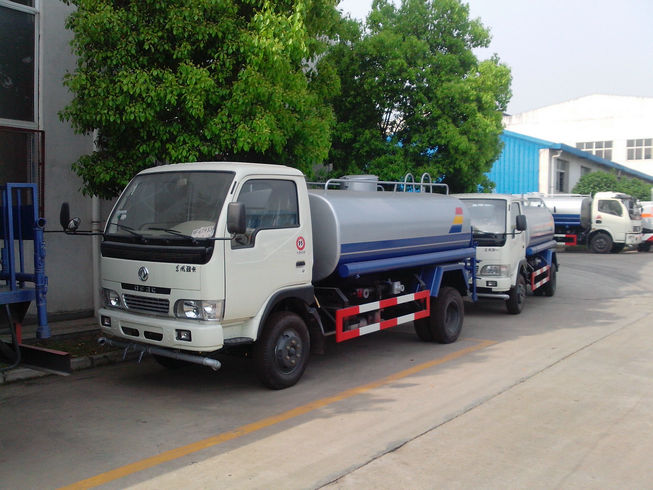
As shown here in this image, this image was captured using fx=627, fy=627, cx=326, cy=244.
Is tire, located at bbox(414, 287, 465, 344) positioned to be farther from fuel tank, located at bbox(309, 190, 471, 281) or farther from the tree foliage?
the tree foliage

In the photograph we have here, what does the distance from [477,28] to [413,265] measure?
1032 centimetres

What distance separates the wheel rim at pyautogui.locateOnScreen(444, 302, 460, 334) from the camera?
9059 mm

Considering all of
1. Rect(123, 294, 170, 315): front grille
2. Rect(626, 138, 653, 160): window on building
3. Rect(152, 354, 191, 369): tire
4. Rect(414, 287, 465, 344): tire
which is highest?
Rect(626, 138, 653, 160): window on building

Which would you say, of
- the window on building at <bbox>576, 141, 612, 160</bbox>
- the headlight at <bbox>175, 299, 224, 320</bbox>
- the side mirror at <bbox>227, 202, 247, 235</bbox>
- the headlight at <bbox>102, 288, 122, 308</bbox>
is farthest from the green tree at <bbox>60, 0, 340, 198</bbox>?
the window on building at <bbox>576, 141, 612, 160</bbox>

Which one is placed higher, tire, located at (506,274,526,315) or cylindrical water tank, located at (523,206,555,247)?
cylindrical water tank, located at (523,206,555,247)

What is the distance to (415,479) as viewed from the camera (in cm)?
433

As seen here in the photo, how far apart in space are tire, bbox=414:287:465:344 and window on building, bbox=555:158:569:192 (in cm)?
2687

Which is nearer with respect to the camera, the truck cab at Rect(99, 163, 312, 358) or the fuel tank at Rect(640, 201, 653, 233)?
the truck cab at Rect(99, 163, 312, 358)

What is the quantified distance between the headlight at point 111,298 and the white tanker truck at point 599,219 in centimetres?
2051

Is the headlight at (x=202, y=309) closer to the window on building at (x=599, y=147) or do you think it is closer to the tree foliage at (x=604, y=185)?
the tree foliage at (x=604, y=185)

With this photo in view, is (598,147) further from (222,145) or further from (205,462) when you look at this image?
(205,462)

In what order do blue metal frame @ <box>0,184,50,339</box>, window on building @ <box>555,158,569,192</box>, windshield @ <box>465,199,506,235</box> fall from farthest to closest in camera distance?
window on building @ <box>555,158,569,192</box> → windshield @ <box>465,199,506,235</box> → blue metal frame @ <box>0,184,50,339</box>

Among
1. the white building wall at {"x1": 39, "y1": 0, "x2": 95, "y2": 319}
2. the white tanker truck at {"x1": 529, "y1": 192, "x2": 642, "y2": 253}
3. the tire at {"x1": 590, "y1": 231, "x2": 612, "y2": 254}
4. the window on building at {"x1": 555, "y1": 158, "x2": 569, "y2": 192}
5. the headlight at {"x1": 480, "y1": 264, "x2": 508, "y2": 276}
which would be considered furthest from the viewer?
the window on building at {"x1": 555, "y1": 158, "x2": 569, "y2": 192}

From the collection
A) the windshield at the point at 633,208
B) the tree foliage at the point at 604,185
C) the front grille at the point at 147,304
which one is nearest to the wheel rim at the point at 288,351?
the front grille at the point at 147,304
